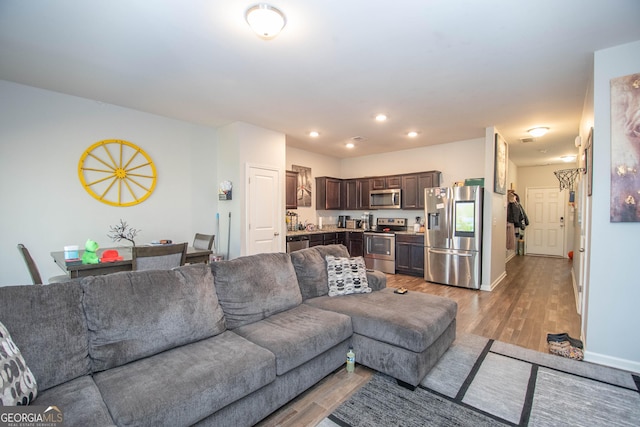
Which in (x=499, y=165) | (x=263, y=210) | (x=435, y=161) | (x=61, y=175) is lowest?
(x=263, y=210)

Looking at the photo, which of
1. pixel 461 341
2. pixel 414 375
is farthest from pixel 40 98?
pixel 461 341

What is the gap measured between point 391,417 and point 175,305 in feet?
5.22

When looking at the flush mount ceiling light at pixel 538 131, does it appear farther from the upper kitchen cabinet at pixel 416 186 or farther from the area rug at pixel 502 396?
the area rug at pixel 502 396

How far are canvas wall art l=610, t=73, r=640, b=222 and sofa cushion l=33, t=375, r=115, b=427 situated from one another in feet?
12.2

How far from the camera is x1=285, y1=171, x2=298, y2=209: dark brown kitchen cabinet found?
5.91 metres

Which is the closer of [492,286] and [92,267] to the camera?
[92,267]

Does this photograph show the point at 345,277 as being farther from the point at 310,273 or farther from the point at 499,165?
the point at 499,165

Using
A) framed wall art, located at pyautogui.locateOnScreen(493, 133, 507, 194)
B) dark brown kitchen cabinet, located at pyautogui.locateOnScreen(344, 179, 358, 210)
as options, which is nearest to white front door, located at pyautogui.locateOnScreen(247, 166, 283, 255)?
dark brown kitchen cabinet, located at pyautogui.locateOnScreen(344, 179, 358, 210)

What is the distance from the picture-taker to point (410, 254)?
586 cm

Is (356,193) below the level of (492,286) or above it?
above

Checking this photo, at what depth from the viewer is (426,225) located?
5387mm

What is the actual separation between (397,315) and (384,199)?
445 cm

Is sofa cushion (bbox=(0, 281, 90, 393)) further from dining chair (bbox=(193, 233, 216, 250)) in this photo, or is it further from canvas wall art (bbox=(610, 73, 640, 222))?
canvas wall art (bbox=(610, 73, 640, 222))

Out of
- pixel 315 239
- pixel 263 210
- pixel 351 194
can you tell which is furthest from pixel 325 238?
pixel 263 210
